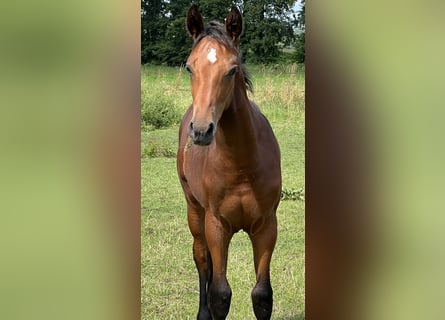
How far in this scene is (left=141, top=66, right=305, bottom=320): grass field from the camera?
2480 millimetres

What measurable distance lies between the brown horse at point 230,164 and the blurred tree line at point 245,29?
15.5 inches

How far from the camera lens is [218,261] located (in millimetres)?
2279

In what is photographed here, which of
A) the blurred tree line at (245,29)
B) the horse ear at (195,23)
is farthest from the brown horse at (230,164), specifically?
the blurred tree line at (245,29)

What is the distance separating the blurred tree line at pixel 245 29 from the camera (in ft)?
7.89

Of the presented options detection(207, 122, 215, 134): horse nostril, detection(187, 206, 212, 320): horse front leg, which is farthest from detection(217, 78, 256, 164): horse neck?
detection(187, 206, 212, 320): horse front leg

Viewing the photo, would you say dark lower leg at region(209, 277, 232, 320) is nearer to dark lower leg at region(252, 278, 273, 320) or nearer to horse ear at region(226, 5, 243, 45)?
dark lower leg at region(252, 278, 273, 320)

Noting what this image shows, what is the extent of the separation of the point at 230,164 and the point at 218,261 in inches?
16.6

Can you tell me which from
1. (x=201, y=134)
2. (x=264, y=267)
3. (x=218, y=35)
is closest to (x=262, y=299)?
(x=264, y=267)

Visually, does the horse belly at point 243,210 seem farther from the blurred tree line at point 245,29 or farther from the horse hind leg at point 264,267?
the blurred tree line at point 245,29

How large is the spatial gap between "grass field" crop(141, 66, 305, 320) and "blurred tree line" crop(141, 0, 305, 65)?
2.6 inches
